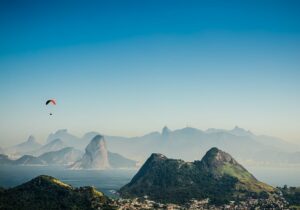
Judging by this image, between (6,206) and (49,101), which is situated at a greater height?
(49,101)

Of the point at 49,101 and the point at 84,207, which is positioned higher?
the point at 49,101

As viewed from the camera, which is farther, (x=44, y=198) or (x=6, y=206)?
(x=44, y=198)

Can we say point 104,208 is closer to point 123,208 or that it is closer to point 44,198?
point 123,208

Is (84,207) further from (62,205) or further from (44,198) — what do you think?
(44,198)

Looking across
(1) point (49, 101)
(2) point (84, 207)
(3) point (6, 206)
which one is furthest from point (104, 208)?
(1) point (49, 101)

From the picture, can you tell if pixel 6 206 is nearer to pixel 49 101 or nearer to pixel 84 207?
pixel 84 207

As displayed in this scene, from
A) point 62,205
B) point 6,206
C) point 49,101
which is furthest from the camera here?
point 62,205

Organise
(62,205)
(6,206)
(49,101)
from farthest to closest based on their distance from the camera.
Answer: (62,205), (6,206), (49,101)

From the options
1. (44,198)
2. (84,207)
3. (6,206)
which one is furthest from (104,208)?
(6,206)

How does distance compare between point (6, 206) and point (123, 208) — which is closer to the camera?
point (6, 206)
